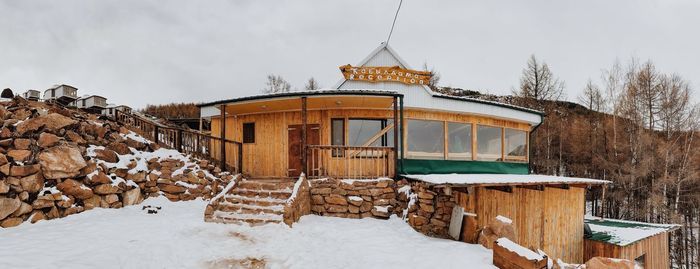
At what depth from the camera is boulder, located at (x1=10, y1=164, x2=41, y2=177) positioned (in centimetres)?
608

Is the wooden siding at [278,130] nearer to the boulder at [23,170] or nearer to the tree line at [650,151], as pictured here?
the boulder at [23,170]

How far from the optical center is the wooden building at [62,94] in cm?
1102

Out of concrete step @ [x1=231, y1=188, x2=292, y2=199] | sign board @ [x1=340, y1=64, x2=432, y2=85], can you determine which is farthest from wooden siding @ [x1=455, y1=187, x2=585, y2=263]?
sign board @ [x1=340, y1=64, x2=432, y2=85]

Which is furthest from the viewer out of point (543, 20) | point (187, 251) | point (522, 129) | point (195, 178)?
point (543, 20)

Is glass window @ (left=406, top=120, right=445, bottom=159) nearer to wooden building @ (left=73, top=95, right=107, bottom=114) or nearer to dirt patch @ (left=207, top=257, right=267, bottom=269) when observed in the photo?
dirt patch @ (left=207, top=257, right=267, bottom=269)

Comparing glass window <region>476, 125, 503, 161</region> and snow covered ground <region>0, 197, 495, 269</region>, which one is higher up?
glass window <region>476, 125, 503, 161</region>

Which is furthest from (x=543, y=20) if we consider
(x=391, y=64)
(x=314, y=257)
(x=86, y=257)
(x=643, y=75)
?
(x=86, y=257)

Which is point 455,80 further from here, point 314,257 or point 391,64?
point 314,257

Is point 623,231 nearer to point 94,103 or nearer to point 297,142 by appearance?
point 297,142

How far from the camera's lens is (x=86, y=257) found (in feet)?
14.8

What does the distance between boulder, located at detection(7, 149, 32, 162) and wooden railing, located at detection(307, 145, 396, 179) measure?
20.0ft

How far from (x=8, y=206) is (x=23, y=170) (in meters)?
0.78

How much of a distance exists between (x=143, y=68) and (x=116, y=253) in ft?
52.6

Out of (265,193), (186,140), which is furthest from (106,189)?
(265,193)
